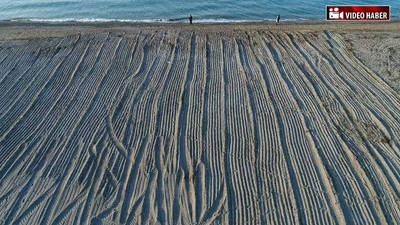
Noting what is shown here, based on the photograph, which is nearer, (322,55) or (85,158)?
(85,158)

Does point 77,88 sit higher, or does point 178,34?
point 178,34

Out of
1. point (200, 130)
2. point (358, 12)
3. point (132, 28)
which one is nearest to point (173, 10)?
point (132, 28)

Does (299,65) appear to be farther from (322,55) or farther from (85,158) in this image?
(85,158)

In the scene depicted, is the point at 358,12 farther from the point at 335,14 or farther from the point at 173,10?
the point at 173,10

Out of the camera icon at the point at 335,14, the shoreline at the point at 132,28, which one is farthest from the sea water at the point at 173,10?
the shoreline at the point at 132,28

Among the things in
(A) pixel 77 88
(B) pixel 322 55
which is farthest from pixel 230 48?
(A) pixel 77 88

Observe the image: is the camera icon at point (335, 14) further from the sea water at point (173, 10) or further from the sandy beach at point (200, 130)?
the sandy beach at point (200, 130)

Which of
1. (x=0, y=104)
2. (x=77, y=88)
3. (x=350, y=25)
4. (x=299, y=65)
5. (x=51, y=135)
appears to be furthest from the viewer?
(x=350, y=25)
